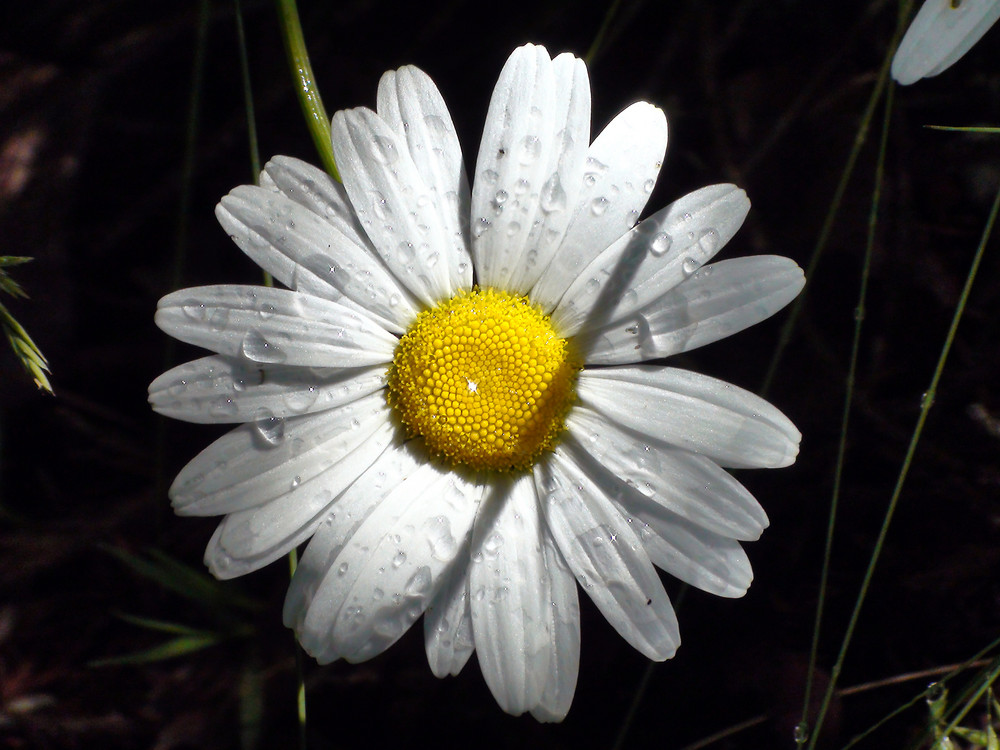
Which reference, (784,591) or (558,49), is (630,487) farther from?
(558,49)

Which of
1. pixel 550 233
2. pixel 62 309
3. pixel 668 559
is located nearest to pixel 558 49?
pixel 550 233

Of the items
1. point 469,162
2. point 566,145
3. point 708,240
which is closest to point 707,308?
point 708,240

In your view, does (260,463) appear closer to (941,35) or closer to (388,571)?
(388,571)

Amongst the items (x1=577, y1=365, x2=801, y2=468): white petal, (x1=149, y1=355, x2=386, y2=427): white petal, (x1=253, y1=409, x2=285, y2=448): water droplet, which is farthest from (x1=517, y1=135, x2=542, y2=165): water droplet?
(x1=253, y1=409, x2=285, y2=448): water droplet

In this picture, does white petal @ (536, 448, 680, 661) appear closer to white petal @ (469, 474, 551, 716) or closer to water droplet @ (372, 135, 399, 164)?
white petal @ (469, 474, 551, 716)

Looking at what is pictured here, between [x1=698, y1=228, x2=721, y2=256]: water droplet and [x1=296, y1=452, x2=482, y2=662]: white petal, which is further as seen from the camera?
[x1=296, y1=452, x2=482, y2=662]: white petal
